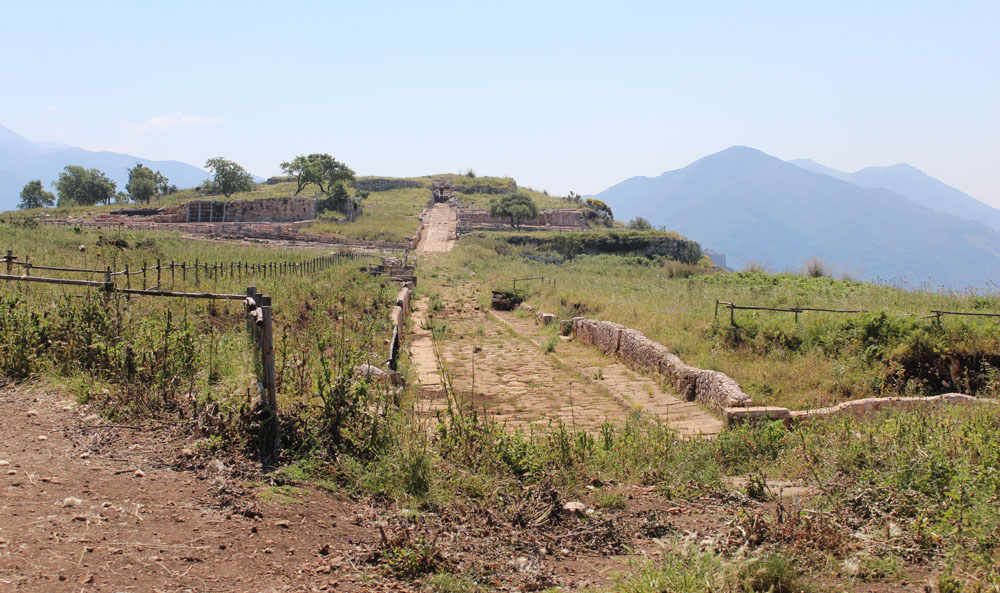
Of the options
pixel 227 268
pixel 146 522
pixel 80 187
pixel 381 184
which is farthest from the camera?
pixel 381 184

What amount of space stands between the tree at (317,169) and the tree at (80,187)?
21368 millimetres

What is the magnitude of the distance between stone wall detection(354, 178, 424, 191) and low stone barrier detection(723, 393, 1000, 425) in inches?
2827

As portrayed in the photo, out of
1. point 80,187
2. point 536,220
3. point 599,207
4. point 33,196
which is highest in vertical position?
point 599,207

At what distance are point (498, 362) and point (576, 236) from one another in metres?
36.2

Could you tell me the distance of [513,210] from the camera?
51906 mm

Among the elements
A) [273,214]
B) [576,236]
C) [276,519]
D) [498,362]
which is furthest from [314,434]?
[273,214]

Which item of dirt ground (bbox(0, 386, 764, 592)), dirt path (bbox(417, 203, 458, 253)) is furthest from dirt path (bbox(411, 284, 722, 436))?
dirt path (bbox(417, 203, 458, 253))

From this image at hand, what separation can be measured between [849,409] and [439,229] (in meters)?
44.6

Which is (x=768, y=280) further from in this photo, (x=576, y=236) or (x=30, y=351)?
(x=576, y=236)

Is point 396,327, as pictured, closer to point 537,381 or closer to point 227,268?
point 537,381

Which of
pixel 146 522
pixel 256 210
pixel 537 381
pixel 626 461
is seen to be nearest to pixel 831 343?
pixel 537 381

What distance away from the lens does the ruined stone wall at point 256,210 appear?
153 feet

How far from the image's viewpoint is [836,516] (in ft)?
13.7

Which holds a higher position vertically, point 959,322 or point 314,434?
point 959,322
